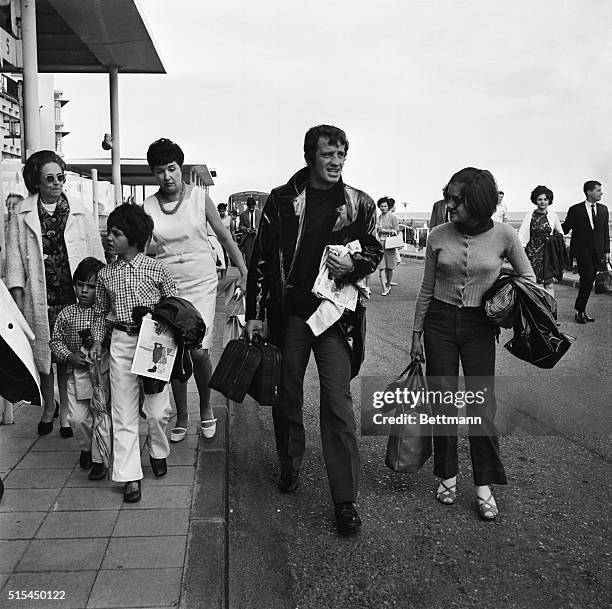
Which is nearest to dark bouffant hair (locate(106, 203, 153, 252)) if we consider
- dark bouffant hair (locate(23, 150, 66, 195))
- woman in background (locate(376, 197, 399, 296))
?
dark bouffant hair (locate(23, 150, 66, 195))

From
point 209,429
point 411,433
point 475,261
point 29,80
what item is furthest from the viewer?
point 29,80

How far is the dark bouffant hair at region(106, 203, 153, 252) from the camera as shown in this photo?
4.57 m

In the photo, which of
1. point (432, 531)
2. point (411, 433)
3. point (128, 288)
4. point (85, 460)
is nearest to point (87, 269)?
point (128, 288)

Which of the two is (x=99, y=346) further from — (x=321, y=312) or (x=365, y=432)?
(x=365, y=432)

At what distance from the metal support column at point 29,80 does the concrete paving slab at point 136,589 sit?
172 inches

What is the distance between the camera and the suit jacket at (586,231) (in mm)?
11734

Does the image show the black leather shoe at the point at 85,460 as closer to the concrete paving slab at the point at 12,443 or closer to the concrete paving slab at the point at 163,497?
the concrete paving slab at the point at 163,497

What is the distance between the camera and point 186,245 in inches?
206

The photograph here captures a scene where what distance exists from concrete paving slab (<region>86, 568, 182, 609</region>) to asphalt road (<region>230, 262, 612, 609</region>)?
284 millimetres

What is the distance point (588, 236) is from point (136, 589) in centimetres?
1002

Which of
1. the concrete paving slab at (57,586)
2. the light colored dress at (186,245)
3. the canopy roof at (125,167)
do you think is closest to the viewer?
the concrete paving slab at (57,586)

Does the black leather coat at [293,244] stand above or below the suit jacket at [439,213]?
above

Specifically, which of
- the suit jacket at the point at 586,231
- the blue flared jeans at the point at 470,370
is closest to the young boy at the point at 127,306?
the blue flared jeans at the point at 470,370

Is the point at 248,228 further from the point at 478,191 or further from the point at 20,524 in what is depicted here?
the point at 20,524
